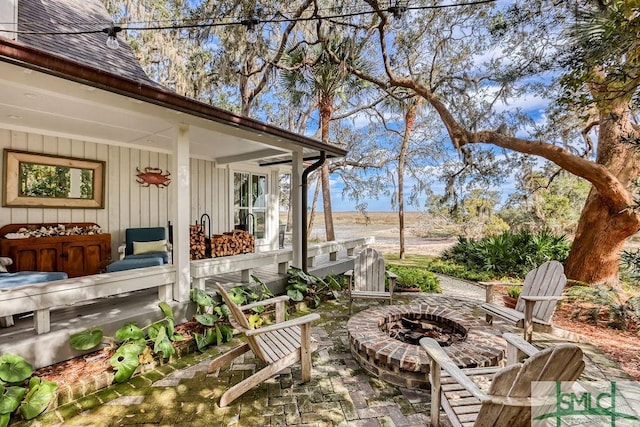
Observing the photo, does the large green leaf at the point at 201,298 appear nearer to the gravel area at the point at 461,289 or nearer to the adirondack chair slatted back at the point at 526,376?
the adirondack chair slatted back at the point at 526,376

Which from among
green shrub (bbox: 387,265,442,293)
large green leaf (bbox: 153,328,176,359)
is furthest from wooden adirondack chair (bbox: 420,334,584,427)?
green shrub (bbox: 387,265,442,293)

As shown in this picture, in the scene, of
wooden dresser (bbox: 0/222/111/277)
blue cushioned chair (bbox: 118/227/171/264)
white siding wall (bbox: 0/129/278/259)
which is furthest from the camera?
blue cushioned chair (bbox: 118/227/171/264)

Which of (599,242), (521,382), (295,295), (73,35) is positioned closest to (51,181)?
(73,35)

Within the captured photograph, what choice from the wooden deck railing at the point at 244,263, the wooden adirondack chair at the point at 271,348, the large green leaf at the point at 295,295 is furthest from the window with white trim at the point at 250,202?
the wooden adirondack chair at the point at 271,348

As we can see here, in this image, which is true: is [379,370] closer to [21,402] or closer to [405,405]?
[405,405]

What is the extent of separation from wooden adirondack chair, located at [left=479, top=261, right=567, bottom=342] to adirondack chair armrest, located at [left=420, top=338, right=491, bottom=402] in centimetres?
188

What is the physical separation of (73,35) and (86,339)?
559 centimetres

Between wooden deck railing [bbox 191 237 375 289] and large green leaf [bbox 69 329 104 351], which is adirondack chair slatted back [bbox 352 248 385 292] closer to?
wooden deck railing [bbox 191 237 375 289]

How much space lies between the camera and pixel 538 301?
367 cm

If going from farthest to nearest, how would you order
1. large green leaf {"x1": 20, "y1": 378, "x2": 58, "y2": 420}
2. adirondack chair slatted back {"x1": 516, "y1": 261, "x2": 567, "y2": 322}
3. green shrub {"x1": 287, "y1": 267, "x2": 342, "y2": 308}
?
1. green shrub {"x1": 287, "y1": 267, "x2": 342, "y2": 308}
2. adirondack chair slatted back {"x1": 516, "y1": 261, "x2": 567, "y2": 322}
3. large green leaf {"x1": 20, "y1": 378, "x2": 58, "y2": 420}

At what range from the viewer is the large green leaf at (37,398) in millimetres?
2201

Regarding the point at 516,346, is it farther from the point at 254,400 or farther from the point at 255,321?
the point at 255,321

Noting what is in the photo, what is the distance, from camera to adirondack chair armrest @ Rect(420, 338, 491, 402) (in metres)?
1.63

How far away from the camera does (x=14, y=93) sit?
296cm
